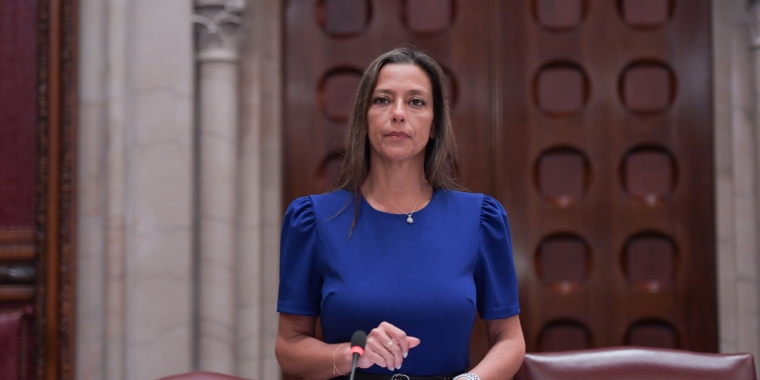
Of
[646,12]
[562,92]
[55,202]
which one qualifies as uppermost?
[646,12]

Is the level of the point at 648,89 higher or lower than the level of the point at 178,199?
higher

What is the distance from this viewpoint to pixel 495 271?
5.29 ft

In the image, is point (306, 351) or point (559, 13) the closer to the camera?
point (306, 351)

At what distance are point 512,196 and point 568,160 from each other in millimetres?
323

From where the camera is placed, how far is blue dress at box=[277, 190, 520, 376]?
1.48 metres

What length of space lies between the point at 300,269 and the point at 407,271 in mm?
259

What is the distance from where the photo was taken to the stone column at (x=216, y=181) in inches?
111

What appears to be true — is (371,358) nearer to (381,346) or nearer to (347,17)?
(381,346)

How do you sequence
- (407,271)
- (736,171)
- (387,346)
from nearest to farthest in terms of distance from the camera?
(387,346), (407,271), (736,171)

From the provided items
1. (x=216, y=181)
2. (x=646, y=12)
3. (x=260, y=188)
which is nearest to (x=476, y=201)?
(x=216, y=181)

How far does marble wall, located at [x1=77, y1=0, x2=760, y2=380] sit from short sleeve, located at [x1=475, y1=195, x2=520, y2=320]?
5.01 feet

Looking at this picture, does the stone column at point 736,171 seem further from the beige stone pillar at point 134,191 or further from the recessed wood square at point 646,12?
the beige stone pillar at point 134,191

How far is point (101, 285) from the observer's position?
275 cm

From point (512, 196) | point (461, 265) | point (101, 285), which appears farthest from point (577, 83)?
point (101, 285)
